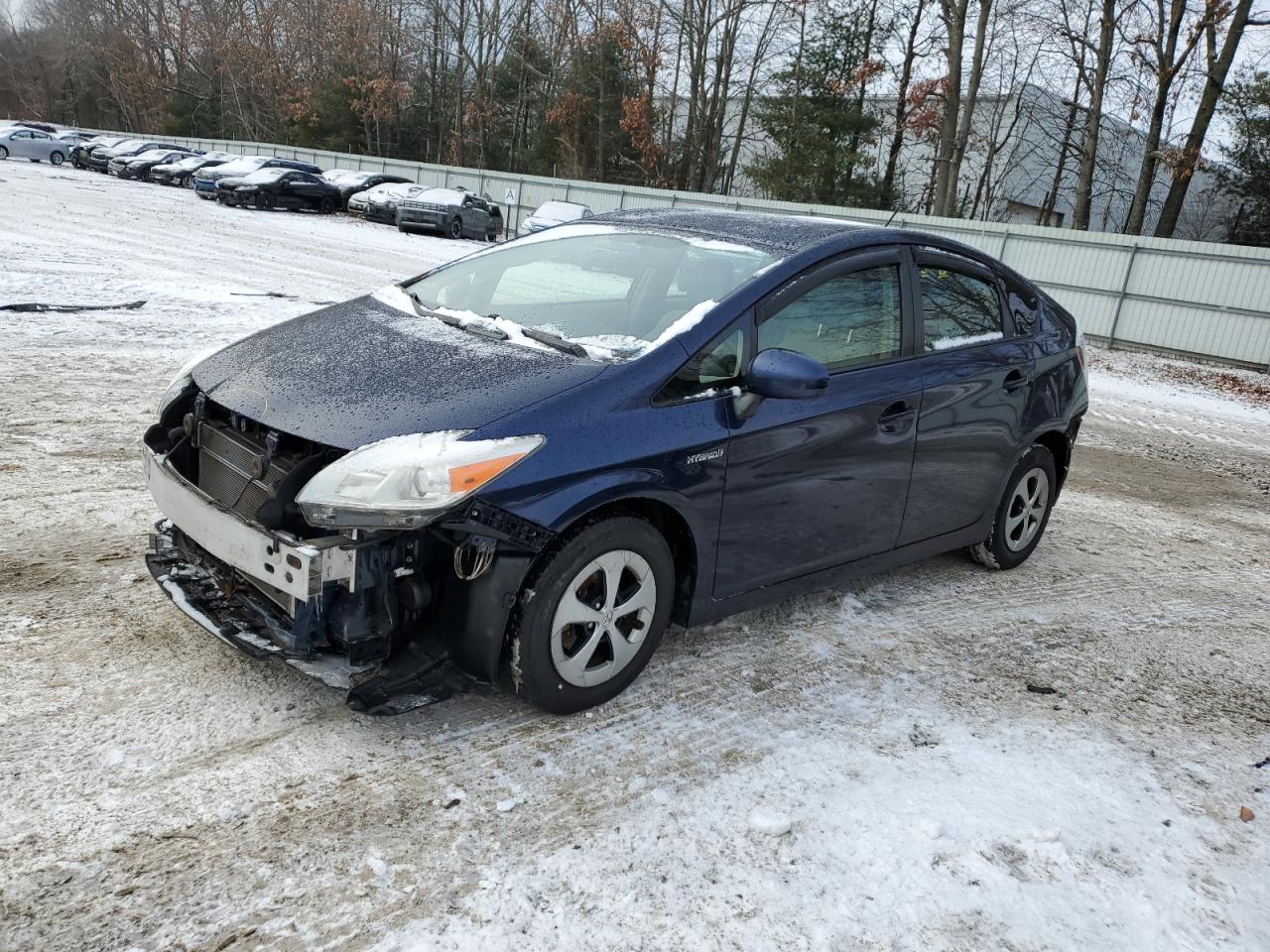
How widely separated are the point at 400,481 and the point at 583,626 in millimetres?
826

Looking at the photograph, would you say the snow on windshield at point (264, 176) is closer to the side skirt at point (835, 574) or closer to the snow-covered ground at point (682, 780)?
the snow-covered ground at point (682, 780)

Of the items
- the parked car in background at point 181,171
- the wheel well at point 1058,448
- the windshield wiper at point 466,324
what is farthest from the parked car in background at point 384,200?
the windshield wiper at point 466,324

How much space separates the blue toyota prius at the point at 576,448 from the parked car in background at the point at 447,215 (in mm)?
23299

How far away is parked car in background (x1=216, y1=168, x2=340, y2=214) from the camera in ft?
97.0

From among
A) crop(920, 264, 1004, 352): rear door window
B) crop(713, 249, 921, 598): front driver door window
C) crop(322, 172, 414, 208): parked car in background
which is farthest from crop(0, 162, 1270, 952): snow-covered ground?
crop(322, 172, 414, 208): parked car in background

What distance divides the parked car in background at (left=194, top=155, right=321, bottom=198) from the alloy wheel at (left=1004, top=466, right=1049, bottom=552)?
2993cm

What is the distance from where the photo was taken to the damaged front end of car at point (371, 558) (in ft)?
9.77

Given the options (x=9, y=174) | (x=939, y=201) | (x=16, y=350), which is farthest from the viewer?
(x=9, y=174)

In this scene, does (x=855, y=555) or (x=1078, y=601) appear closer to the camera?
(x=855, y=555)

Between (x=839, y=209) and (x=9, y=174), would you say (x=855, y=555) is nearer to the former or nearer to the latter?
(x=839, y=209)

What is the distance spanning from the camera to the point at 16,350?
8.03 m

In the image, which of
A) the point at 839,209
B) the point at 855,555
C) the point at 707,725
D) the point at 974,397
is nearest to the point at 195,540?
the point at 707,725

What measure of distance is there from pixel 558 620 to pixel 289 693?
99 cm

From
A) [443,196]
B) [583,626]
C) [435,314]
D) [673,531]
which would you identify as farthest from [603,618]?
[443,196]
